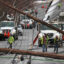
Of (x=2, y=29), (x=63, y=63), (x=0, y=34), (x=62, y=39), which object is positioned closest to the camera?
(x=63, y=63)

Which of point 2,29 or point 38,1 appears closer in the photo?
point 38,1

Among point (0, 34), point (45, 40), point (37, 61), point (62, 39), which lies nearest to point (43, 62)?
point (37, 61)

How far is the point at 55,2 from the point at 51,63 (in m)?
12.6

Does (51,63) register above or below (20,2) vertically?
below

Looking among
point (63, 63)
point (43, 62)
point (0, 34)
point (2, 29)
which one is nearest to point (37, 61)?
point (43, 62)

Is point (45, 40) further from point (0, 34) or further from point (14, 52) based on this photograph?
point (14, 52)

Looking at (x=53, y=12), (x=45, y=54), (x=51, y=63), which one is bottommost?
(x=51, y=63)

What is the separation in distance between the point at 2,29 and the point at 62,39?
873 cm

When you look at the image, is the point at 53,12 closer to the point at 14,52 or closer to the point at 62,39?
the point at 14,52

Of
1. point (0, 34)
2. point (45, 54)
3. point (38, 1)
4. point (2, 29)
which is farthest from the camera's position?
point (2, 29)

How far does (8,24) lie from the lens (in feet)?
113

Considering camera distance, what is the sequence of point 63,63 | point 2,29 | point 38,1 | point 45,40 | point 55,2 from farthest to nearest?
point 2,29 < point 45,40 < point 63,63 < point 38,1 < point 55,2

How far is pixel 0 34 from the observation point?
2961cm

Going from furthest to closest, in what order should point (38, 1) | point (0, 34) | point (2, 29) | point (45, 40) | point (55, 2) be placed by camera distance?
point (2, 29) < point (0, 34) < point (45, 40) < point (38, 1) < point (55, 2)
